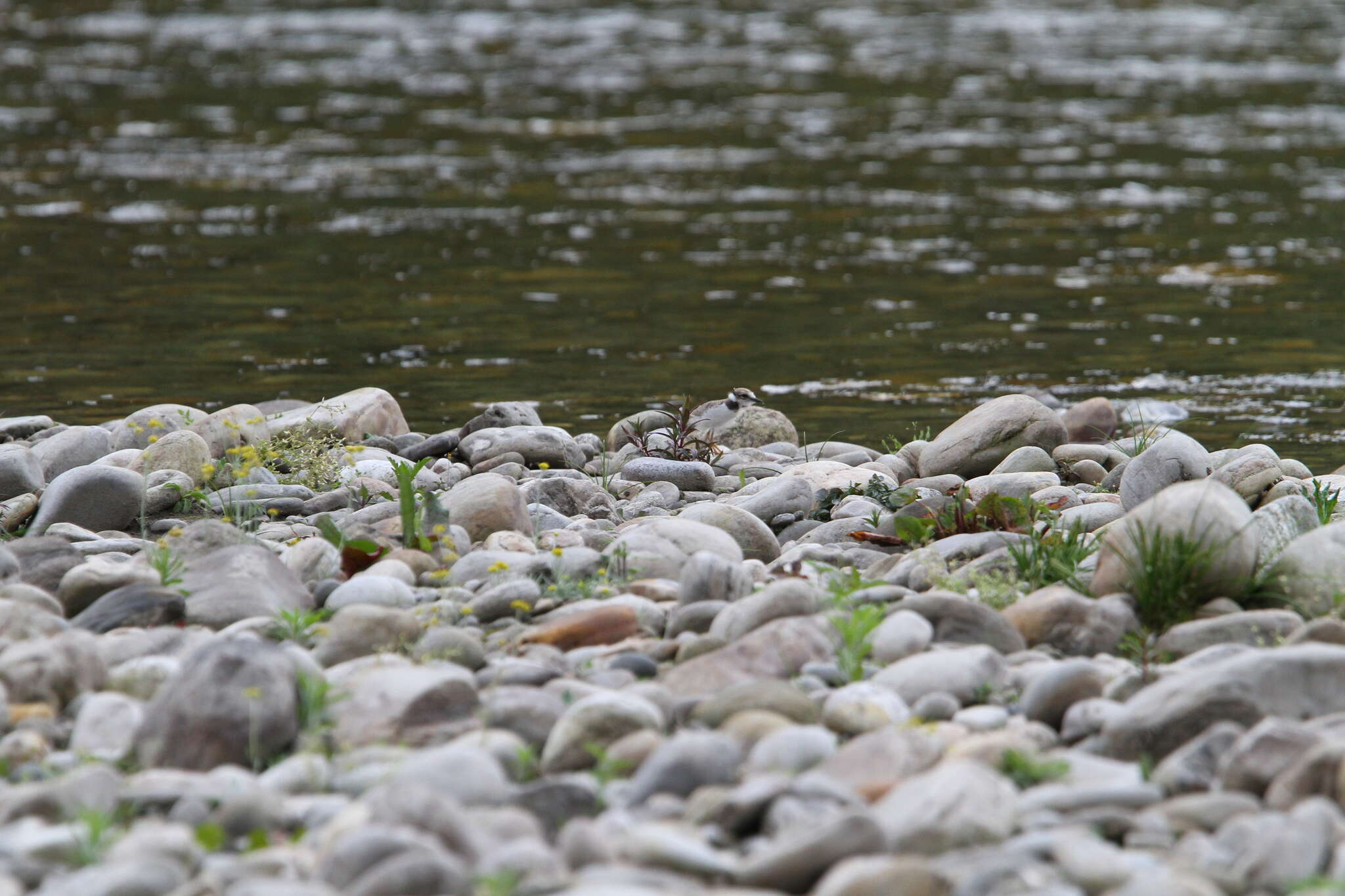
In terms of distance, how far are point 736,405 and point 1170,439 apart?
2.18m

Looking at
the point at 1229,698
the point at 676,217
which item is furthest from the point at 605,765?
the point at 676,217

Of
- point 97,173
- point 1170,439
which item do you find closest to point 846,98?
point 97,173

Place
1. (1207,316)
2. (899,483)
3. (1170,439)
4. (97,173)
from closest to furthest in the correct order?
1. (1170,439)
2. (899,483)
3. (1207,316)
4. (97,173)

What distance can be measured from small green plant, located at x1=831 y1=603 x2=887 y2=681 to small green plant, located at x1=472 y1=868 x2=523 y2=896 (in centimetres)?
119

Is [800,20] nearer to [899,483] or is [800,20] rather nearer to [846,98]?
[846,98]

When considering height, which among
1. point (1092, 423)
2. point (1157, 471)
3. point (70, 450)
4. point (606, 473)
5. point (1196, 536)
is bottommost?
point (1092, 423)

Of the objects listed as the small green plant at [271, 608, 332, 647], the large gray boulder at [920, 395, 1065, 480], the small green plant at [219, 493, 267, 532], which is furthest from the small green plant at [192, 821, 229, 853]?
the large gray boulder at [920, 395, 1065, 480]

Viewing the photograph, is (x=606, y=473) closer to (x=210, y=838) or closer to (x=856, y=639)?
(x=856, y=639)

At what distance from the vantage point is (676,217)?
1303cm

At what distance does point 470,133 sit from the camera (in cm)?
1664

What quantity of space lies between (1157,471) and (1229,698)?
194cm

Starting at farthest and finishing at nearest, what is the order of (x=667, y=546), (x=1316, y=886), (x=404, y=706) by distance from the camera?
1. (x=667, y=546)
2. (x=404, y=706)
3. (x=1316, y=886)

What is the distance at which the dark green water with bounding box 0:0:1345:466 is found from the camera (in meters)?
8.69

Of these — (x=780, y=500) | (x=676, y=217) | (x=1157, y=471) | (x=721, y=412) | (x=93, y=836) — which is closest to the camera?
(x=93, y=836)
